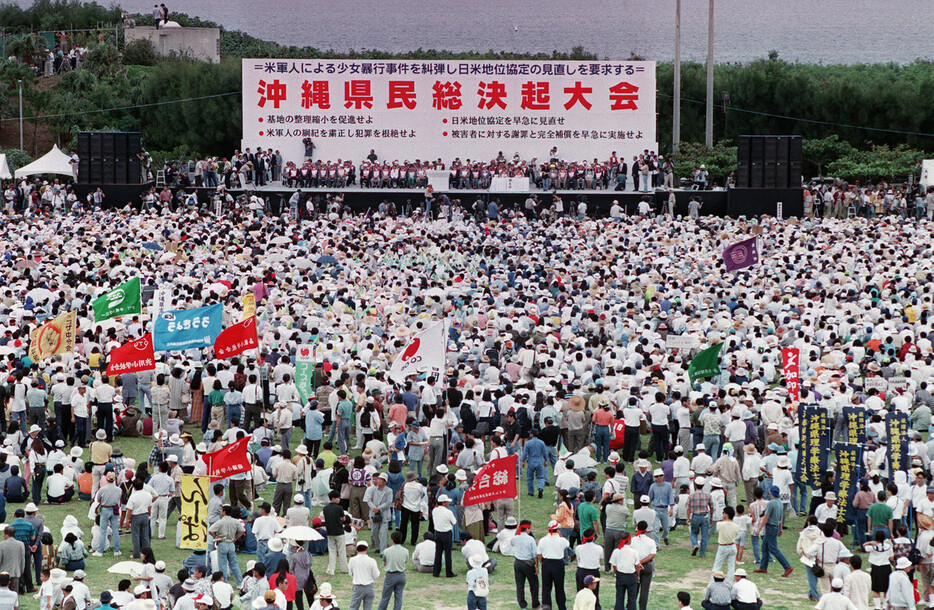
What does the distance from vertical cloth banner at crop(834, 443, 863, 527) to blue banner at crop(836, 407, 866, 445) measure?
39.5 inches

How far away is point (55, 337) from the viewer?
1988 centimetres

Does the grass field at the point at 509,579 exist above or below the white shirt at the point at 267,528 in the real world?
below

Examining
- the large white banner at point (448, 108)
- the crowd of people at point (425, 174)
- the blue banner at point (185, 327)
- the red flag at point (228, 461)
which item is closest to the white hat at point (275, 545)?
Answer: the red flag at point (228, 461)

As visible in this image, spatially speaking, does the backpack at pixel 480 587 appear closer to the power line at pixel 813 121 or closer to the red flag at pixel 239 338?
the red flag at pixel 239 338

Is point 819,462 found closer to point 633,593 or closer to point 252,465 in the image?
point 633,593

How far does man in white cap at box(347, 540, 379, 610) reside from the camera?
13.4 m

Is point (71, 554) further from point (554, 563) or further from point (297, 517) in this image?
point (554, 563)

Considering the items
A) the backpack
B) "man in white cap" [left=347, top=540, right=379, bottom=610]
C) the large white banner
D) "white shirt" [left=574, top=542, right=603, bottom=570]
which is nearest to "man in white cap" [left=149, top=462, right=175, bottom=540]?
"man in white cap" [left=347, top=540, right=379, bottom=610]

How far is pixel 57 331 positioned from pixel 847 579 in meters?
11.7

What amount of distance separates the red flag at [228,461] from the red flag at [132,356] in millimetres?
4197

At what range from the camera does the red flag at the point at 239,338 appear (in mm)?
19297

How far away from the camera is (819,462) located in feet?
55.7

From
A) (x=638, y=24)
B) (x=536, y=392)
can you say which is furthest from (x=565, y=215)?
(x=638, y=24)

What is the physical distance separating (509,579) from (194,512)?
3.44 metres
